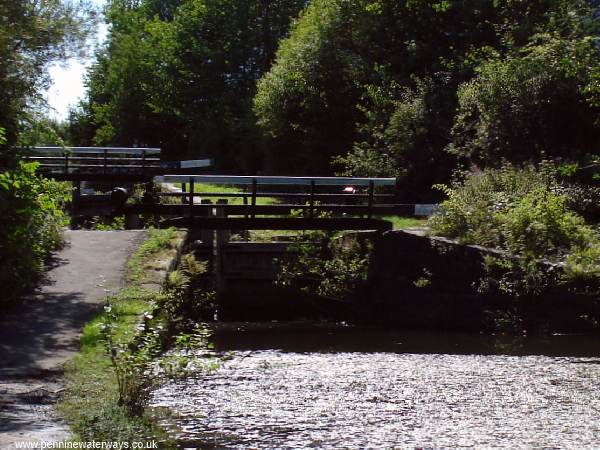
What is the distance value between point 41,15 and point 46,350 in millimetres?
6479

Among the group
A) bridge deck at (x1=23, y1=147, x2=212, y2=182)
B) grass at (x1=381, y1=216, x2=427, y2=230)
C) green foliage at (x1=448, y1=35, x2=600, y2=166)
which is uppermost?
green foliage at (x1=448, y1=35, x2=600, y2=166)

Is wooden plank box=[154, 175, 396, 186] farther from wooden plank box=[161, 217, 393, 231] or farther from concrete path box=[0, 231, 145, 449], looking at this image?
concrete path box=[0, 231, 145, 449]

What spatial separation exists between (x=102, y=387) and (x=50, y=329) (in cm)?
239

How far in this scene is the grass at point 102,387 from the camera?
7.50m

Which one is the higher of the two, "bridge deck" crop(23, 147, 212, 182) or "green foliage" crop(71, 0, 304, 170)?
"green foliage" crop(71, 0, 304, 170)

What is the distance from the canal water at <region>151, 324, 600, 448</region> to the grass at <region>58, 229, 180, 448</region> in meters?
0.76

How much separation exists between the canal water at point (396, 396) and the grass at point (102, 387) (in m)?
0.76

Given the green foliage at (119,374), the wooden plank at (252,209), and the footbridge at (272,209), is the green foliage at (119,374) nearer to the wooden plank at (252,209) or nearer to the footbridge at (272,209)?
the footbridge at (272,209)

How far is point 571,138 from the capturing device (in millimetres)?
22609

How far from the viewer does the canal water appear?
8883 millimetres

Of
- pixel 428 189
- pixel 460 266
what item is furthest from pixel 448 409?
pixel 428 189

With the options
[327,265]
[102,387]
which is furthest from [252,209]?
[102,387]

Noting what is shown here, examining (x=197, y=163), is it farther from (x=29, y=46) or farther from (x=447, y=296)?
(x=29, y=46)

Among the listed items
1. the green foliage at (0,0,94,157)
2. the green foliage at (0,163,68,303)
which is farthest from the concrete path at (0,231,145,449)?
the green foliage at (0,0,94,157)
